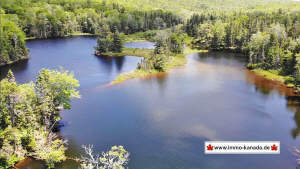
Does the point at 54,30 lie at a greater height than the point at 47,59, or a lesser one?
greater

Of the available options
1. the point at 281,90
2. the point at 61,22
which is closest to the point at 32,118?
the point at 281,90

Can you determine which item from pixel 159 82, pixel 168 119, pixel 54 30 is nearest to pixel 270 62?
pixel 159 82

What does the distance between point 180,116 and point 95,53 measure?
74320 millimetres

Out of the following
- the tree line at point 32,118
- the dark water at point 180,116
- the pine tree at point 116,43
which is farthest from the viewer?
the pine tree at point 116,43

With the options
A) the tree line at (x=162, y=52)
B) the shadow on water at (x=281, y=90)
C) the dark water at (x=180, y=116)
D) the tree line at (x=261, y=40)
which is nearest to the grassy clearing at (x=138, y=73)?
the tree line at (x=162, y=52)

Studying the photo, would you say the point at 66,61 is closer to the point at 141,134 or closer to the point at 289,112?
the point at 141,134

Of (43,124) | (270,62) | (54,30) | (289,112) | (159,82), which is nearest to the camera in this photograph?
(43,124)

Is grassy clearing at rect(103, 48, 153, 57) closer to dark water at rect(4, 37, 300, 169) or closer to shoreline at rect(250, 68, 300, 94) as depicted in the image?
dark water at rect(4, 37, 300, 169)

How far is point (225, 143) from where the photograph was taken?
151ft

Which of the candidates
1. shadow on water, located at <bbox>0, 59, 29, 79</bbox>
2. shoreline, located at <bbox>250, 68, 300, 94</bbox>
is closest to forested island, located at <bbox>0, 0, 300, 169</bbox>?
shoreline, located at <bbox>250, 68, 300, 94</bbox>

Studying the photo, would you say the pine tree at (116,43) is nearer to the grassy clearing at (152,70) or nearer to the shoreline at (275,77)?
the grassy clearing at (152,70)

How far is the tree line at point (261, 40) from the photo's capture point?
85.2m

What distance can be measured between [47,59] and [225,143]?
83846 millimetres

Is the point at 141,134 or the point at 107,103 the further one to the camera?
the point at 107,103
